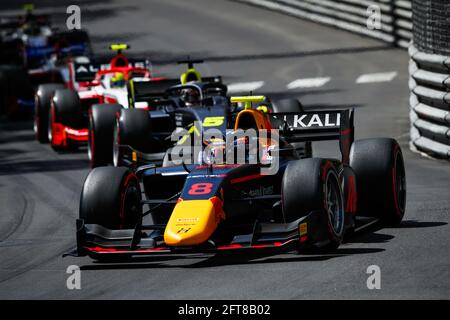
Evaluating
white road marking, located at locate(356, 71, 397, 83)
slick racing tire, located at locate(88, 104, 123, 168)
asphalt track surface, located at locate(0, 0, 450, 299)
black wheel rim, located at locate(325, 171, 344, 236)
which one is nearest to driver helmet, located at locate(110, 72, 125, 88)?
asphalt track surface, located at locate(0, 0, 450, 299)

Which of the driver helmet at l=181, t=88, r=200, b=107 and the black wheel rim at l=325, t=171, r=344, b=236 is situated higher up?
the black wheel rim at l=325, t=171, r=344, b=236

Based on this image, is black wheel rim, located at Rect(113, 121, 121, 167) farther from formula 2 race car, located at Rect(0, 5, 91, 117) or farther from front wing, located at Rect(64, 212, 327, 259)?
formula 2 race car, located at Rect(0, 5, 91, 117)

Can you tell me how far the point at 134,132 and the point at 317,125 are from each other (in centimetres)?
435

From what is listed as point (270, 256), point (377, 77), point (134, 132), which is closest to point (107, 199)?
point (270, 256)

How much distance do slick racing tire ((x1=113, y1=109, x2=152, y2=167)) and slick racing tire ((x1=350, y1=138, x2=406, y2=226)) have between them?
542 centimetres

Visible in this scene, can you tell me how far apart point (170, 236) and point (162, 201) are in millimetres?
858

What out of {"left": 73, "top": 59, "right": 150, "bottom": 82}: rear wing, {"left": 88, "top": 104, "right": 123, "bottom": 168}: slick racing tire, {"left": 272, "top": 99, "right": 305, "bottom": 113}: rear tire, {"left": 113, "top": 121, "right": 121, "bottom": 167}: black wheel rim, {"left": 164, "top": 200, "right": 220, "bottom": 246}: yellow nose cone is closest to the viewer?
{"left": 164, "top": 200, "right": 220, "bottom": 246}: yellow nose cone

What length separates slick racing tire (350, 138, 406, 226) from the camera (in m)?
12.8

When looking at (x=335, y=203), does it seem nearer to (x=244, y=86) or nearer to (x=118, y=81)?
(x=118, y=81)

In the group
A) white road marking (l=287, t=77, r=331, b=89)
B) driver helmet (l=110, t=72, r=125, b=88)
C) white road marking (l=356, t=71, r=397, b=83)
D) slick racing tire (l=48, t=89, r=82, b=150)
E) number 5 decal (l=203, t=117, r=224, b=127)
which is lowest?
white road marking (l=287, t=77, r=331, b=89)

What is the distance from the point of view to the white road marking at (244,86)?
29345 mm

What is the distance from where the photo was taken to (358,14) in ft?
115

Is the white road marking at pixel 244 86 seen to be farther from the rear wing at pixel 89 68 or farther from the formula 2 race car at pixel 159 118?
the formula 2 race car at pixel 159 118
